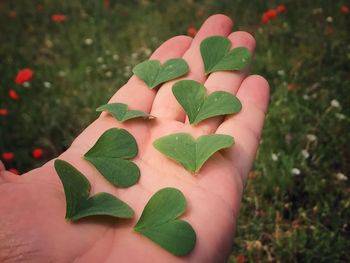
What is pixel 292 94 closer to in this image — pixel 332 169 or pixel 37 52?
pixel 332 169

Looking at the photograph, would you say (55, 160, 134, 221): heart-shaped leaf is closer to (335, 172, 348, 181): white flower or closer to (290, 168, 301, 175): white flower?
(290, 168, 301, 175): white flower

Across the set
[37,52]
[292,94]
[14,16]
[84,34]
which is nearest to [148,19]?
[84,34]

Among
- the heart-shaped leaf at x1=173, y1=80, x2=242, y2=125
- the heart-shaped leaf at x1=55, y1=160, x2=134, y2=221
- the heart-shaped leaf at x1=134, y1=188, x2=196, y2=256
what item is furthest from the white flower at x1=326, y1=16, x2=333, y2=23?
the heart-shaped leaf at x1=55, y1=160, x2=134, y2=221

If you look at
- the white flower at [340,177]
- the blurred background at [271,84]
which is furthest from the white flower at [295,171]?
the white flower at [340,177]

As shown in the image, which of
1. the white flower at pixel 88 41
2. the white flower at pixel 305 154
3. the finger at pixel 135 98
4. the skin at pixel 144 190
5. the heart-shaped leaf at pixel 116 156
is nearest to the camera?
the skin at pixel 144 190

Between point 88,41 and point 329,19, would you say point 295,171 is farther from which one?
point 88,41

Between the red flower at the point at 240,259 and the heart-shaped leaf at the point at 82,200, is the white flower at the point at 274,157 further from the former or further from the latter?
the heart-shaped leaf at the point at 82,200

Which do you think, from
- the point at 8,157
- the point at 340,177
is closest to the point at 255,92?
the point at 340,177
